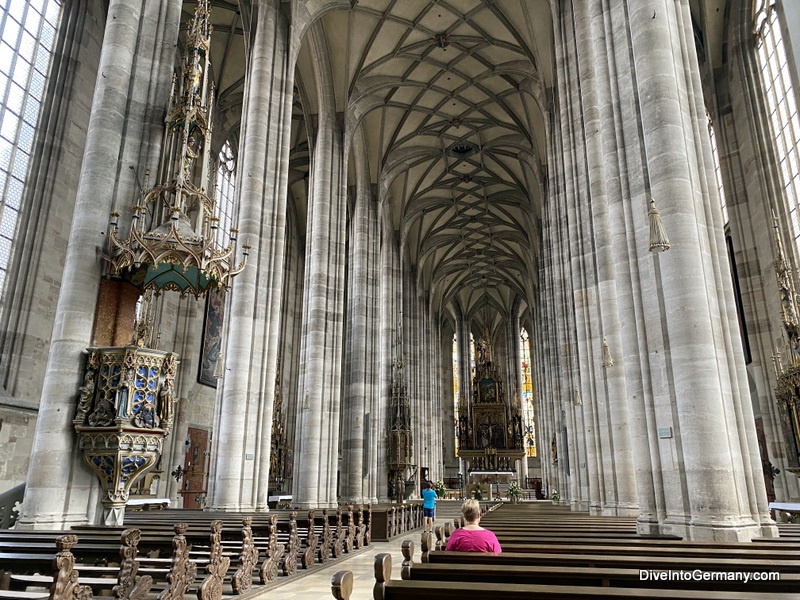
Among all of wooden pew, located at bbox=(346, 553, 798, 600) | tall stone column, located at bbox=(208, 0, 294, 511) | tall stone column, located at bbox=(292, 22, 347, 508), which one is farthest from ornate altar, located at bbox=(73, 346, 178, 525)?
tall stone column, located at bbox=(292, 22, 347, 508)

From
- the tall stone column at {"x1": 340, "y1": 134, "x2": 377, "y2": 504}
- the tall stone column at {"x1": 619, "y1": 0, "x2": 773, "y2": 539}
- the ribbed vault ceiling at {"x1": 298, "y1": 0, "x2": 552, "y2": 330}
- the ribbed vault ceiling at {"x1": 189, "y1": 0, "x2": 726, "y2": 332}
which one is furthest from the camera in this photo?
the tall stone column at {"x1": 340, "y1": 134, "x2": 377, "y2": 504}

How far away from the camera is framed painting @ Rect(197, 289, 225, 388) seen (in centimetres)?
2162

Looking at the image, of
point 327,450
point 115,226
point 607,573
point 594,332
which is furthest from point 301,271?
point 607,573

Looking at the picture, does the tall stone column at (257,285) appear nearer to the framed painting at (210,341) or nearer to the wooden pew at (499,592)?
the framed painting at (210,341)

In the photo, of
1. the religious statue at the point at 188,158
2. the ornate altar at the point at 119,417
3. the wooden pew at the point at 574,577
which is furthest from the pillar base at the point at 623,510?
the religious statue at the point at 188,158

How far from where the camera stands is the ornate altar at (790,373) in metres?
13.2

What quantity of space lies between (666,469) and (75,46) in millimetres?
17342

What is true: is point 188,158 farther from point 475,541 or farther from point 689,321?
point 689,321

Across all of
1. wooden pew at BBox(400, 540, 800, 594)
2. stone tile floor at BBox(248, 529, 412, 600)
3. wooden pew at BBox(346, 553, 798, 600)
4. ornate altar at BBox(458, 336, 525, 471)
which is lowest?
stone tile floor at BBox(248, 529, 412, 600)

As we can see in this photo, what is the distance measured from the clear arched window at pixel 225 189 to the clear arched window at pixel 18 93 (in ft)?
26.2

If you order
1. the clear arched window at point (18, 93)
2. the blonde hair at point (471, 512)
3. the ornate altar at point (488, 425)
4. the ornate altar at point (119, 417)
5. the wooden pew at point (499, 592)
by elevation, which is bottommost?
the wooden pew at point (499, 592)

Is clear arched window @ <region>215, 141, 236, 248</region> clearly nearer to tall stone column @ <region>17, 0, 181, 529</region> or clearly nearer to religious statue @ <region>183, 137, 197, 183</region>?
tall stone column @ <region>17, 0, 181, 529</region>

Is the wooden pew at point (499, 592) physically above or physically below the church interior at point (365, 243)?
below

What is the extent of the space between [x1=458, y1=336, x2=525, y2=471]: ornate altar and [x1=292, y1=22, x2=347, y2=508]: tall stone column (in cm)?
2435
